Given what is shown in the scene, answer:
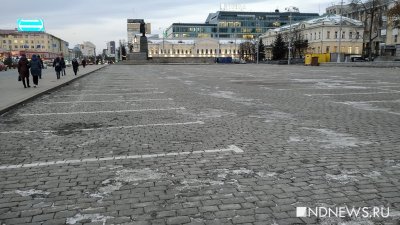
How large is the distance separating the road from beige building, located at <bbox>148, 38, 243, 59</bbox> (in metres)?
138

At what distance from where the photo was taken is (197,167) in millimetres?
5320

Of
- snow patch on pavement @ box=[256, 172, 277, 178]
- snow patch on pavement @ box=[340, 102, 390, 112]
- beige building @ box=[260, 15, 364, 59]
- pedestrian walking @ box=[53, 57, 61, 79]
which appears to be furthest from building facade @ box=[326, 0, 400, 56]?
snow patch on pavement @ box=[256, 172, 277, 178]

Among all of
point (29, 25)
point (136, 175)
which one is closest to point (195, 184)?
point (136, 175)

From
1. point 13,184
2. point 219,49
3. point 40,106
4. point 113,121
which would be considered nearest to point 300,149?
point 13,184

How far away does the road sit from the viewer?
3.90m

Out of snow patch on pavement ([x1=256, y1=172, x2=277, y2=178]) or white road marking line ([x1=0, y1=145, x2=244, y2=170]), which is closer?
snow patch on pavement ([x1=256, y1=172, x2=277, y2=178])

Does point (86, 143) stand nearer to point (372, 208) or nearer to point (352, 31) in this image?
point (372, 208)

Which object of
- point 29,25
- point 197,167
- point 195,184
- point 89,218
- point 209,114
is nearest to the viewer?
point 89,218

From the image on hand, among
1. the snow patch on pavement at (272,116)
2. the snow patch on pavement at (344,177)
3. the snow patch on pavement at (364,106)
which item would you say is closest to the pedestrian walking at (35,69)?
the snow patch on pavement at (272,116)

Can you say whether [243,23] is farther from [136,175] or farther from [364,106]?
[136,175]

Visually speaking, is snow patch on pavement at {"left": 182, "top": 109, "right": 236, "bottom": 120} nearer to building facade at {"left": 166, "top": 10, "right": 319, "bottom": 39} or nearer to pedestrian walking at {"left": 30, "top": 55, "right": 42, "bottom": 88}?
pedestrian walking at {"left": 30, "top": 55, "right": 42, "bottom": 88}

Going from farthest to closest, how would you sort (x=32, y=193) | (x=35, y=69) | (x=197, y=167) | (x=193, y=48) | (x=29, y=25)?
(x=193, y=48)
(x=29, y=25)
(x=35, y=69)
(x=197, y=167)
(x=32, y=193)

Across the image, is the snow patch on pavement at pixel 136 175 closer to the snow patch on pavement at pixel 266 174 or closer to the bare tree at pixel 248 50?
the snow patch on pavement at pixel 266 174

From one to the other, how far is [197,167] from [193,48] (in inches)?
5673
